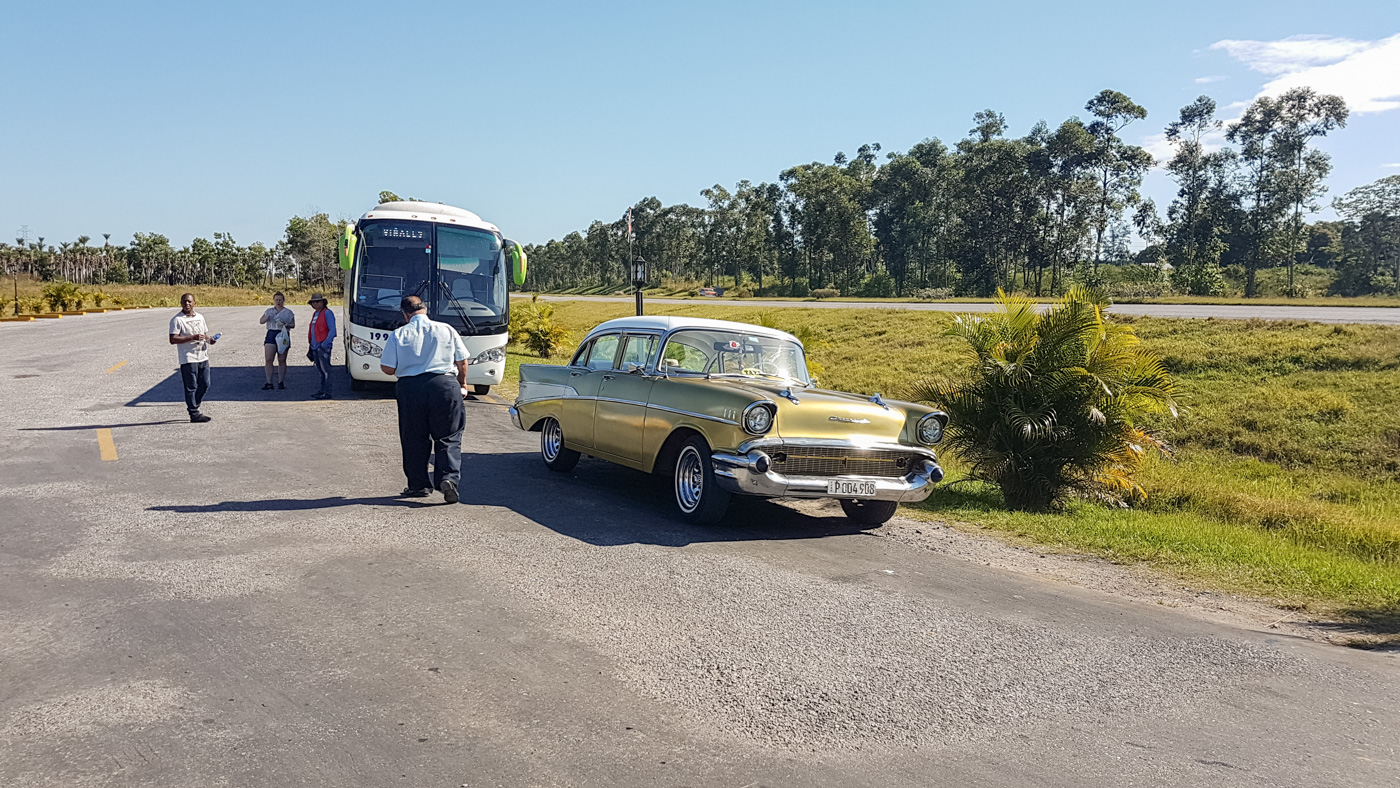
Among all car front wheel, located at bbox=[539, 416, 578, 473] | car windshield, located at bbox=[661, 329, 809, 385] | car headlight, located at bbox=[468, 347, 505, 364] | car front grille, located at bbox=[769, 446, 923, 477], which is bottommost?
car front wheel, located at bbox=[539, 416, 578, 473]

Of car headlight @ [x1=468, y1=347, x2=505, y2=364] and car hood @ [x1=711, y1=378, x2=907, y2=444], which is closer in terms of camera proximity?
car hood @ [x1=711, y1=378, x2=907, y2=444]

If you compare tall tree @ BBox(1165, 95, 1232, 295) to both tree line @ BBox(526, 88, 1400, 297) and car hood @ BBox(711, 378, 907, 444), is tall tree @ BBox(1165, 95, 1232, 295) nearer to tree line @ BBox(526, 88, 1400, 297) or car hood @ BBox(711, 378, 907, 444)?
tree line @ BBox(526, 88, 1400, 297)

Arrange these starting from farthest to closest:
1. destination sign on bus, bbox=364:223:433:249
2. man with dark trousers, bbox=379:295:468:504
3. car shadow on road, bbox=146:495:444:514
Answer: destination sign on bus, bbox=364:223:433:249 → man with dark trousers, bbox=379:295:468:504 → car shadow on road, bbox=146:495:444:514

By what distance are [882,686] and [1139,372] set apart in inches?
309

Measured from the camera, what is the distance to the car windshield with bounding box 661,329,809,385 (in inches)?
348

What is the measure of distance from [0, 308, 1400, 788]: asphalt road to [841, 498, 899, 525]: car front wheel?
0.31 metres

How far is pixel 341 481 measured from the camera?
936cm

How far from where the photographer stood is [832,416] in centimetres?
793

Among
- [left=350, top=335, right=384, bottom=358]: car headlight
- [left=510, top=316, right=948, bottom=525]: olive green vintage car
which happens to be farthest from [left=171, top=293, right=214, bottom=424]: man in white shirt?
[left=510, top=316, right=948, bottom=525]: olive green vintage car

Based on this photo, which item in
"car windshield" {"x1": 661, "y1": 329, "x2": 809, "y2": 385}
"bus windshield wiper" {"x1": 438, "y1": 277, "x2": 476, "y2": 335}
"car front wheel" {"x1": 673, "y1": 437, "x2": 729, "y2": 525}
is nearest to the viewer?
"car front wheel" {"x1": 673, "y1": 437, "x2": 729, "y2": 525}

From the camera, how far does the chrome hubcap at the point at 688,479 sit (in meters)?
8.10

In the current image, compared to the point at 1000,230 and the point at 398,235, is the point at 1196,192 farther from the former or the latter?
the point at 398,235

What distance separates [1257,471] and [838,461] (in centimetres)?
1105

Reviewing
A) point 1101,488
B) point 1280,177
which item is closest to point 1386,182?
point 1280,177
